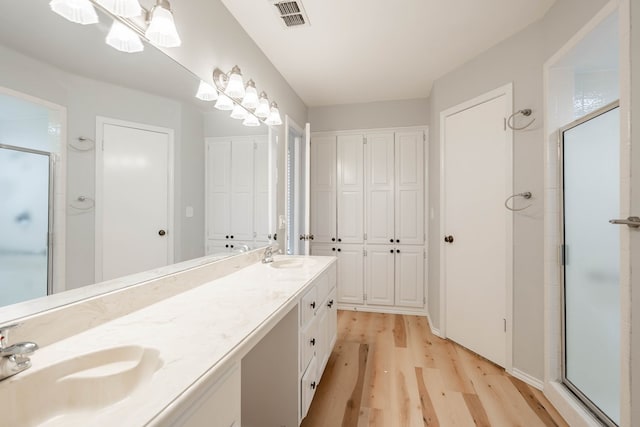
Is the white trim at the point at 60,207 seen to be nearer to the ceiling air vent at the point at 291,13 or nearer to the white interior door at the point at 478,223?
the ceiling air vent at the point at 291,13

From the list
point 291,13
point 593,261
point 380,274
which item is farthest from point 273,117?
point 593,261

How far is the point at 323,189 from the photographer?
3.58 m

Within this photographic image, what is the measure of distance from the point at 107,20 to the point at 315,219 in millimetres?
2766

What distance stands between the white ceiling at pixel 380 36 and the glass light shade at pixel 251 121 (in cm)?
63

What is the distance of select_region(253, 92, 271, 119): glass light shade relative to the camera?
215 cm

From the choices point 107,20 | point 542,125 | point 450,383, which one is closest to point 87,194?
point 107,20

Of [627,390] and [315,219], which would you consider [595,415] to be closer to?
[627,390]

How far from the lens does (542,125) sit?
1.92 meters

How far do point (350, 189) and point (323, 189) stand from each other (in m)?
0.33

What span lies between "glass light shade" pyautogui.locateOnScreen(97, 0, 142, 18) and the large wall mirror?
39mm

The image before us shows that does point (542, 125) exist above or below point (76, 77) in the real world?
above

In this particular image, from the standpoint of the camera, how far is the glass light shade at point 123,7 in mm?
1016

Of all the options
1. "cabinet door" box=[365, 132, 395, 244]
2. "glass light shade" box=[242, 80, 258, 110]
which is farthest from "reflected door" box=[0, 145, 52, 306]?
"cabinet door" box=[365, 132, 395, 244]

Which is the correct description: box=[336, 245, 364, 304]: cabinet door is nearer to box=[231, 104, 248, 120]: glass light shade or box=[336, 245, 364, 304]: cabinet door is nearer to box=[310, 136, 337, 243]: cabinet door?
box=[310, 136, 337, 243]: cabinet door
